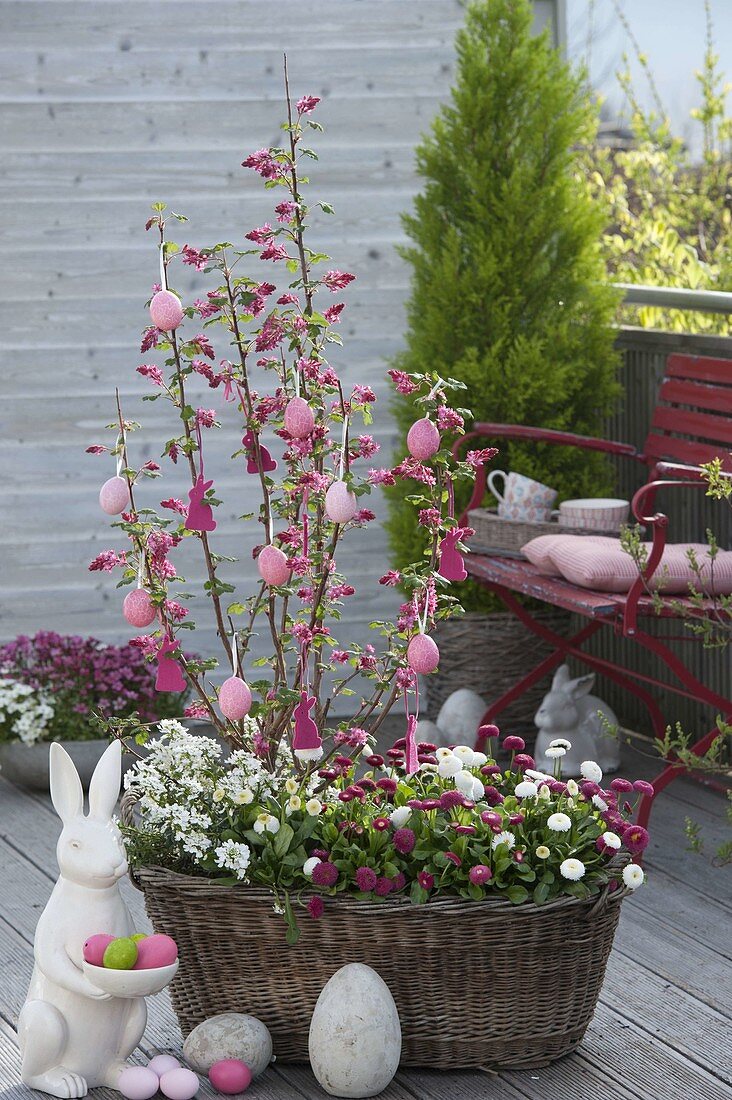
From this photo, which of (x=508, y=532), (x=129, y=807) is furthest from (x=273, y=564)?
(x=508, y=532)

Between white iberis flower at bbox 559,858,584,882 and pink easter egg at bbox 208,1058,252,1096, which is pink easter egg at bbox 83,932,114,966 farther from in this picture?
white iberis flower at bbox 559,858,584,882

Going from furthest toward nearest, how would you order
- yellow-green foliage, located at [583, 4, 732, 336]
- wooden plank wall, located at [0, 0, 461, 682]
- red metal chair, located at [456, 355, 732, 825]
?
yellow-green foliage, located at [583, 4, 732, 336] → wooden plank wall, located at [0, 0, 461, 682] → red metal chair, located at [456, 355, 732, 825]

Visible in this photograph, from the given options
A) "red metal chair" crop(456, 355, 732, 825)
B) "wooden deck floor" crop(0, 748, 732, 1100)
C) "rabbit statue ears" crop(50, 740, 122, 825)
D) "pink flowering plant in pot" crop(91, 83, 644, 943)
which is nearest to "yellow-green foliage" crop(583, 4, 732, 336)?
"red metal chair" crop(456, 355, 732, 825)

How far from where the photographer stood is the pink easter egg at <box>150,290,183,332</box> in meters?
2.34

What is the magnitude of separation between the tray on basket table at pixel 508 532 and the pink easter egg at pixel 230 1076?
1791 mm

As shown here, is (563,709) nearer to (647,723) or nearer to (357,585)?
(647,723)

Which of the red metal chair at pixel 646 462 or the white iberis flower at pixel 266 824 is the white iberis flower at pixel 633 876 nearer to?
the white iberis flower at pixel 266 824

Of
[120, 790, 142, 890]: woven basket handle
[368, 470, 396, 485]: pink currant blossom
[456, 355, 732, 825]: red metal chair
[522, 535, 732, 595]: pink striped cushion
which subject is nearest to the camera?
[368, 470, 396, 485]: pink currant blossom

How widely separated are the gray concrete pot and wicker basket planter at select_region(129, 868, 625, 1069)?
1542 millimetres

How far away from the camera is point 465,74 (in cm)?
419

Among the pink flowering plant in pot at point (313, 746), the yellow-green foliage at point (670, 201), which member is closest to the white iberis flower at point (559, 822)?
the pink flowering plant in pot at point (313, 746)

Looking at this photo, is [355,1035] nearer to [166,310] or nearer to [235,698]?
[235,698]

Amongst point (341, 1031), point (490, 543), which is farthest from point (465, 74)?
point (341, 1031)

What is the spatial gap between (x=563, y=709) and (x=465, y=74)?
172cm
